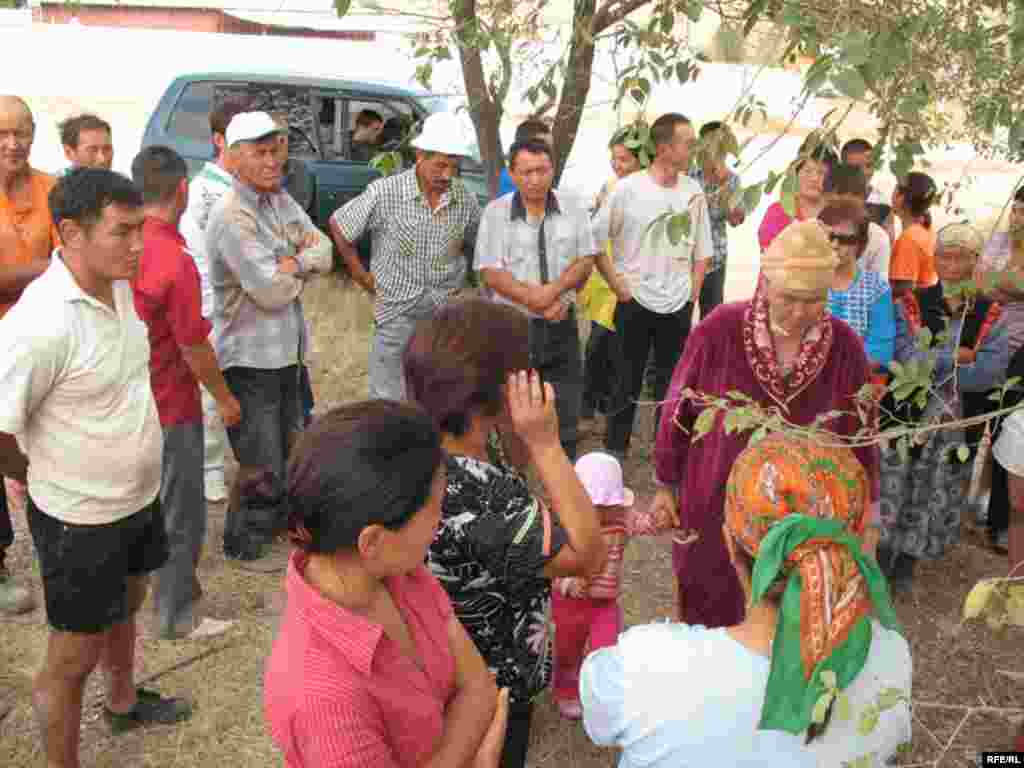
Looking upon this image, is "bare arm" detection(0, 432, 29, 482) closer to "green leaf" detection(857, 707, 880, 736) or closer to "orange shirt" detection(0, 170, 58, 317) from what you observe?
"orange shirt" detection(0, 170, 58, 317)

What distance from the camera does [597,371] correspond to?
20.2 feet

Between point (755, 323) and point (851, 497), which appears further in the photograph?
point (755, 323)

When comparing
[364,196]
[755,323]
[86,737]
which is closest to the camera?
[755,323]

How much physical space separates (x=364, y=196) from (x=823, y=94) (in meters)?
2.89

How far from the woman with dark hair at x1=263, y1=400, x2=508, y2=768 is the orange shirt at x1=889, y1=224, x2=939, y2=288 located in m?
4.42

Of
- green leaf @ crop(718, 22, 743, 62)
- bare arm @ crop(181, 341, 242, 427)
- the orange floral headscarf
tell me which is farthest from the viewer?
bare arm @ crop(181, 341, 242, 427)

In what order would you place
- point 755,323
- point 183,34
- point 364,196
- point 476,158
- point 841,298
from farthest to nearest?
point 183,34 → point 476,158 → point 364,196 → point 841,298 → point 755,323

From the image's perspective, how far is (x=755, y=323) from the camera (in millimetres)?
2902

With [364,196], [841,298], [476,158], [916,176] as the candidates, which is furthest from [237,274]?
[476,158]

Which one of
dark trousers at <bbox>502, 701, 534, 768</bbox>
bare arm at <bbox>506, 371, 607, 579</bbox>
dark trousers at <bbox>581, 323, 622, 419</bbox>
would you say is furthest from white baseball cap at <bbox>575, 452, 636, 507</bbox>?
dark trousers at <bbox>581, 323, 622, 419</bbox>

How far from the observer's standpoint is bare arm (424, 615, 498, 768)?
1722 millimetres

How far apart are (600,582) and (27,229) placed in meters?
2.51

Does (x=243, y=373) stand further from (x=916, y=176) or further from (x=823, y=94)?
(x=916, y=176)

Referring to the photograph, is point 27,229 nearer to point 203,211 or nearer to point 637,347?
point 203,211
